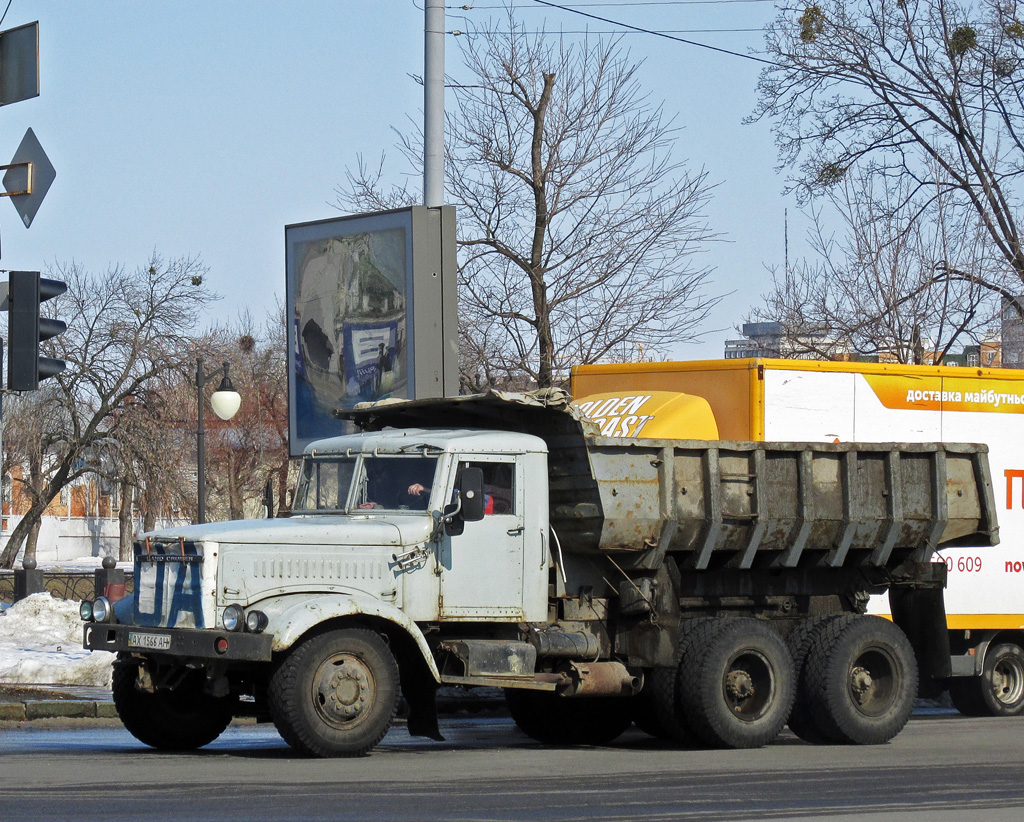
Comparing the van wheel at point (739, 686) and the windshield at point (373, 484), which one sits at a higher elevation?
the windshield at point (373, 484)

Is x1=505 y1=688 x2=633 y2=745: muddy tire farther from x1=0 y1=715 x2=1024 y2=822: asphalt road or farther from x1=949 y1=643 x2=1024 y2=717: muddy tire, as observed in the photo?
x1=949 y1=643 x2=1024 y2=717: muddy tire

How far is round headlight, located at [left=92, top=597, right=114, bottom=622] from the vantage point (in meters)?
11.0

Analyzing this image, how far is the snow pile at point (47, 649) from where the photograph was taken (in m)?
16.4

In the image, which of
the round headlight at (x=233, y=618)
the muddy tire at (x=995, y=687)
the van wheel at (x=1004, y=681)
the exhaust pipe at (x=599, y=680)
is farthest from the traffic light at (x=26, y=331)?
the van wheel at (x=1004, y=681)

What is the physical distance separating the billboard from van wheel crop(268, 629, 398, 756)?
457cm

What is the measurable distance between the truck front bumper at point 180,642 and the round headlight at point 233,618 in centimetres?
11

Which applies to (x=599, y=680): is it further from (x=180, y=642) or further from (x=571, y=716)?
(x=180, y=642)

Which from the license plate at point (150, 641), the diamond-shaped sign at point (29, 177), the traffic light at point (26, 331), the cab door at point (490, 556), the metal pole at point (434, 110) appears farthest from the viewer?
the metal pole at point (434, 110)

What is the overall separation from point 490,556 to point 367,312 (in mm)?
5033

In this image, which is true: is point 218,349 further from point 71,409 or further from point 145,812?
point 145,812

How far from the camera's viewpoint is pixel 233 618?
10008 mm

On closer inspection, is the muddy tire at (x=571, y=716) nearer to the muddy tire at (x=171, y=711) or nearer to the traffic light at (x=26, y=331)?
the muddy tire at (x=171, y=711)

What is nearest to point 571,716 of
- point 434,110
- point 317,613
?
point 317,613

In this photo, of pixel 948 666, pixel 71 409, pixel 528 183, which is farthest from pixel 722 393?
pixel 71 409
